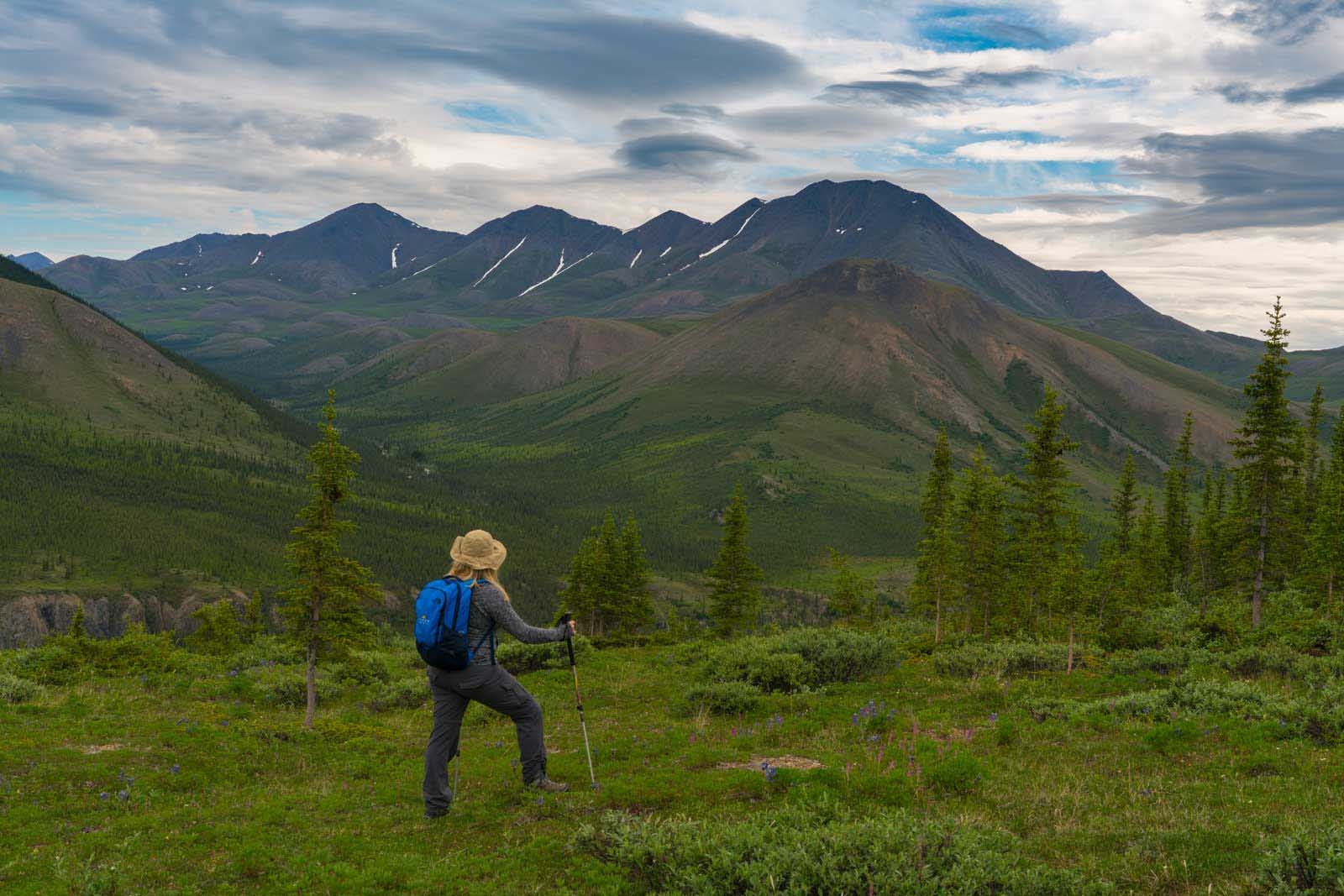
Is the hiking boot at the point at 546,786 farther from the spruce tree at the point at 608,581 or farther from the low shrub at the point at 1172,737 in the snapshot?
the spruce tree at the point at 608,581

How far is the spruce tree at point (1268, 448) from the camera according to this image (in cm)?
3772

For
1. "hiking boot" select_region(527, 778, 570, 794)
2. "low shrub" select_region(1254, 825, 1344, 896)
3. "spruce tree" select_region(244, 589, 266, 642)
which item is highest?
"low shrub" select_region(1254, 825, 1344, 896)

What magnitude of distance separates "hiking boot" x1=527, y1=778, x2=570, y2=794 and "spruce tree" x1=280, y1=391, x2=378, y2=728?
39.0ft

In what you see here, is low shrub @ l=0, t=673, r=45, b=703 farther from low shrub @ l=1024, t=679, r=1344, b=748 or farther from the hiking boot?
low shrub @ l=1024, t=679, r=1344, b=748

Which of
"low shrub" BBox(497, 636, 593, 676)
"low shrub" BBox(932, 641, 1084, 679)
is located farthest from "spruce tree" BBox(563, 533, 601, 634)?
"low shrub" BBox(932, 641, 1084, 679)

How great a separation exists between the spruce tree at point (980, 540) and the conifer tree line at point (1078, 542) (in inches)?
3.2

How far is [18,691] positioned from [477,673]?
16538mm

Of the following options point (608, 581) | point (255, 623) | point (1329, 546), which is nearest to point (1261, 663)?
point (1329, 546)

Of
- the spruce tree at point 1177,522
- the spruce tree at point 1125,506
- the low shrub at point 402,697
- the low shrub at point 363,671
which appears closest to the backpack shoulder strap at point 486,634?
the low shrub at point 402,697

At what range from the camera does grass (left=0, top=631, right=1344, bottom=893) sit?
9195mm

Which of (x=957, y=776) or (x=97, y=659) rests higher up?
(x=957, y=776)

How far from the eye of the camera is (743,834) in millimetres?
8672

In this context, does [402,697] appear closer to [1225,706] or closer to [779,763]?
[779,763]

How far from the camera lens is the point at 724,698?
62.3 ft
